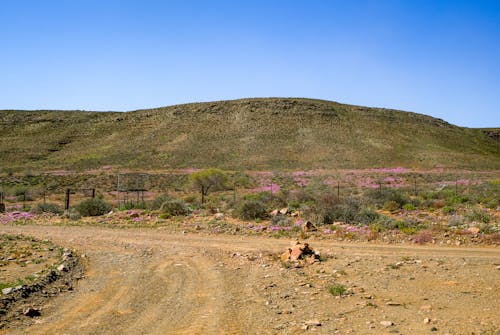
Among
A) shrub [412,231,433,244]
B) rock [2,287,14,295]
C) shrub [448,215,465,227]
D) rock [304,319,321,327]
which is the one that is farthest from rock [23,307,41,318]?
shrub [448,215,465,227]

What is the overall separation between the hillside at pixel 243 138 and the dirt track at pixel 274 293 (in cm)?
5503

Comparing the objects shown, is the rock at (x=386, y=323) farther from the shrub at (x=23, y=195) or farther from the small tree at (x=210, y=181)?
the shrub at (x=23, y=195)

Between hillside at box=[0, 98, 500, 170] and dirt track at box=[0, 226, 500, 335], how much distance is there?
2167 inches

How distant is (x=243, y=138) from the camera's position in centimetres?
8412

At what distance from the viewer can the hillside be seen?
72.9m

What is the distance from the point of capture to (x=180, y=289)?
926cm

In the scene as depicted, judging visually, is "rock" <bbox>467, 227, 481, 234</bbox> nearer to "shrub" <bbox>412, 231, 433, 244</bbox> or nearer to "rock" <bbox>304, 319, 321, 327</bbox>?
"shrub" <bbox>412, 231, 433, 244</bbox>

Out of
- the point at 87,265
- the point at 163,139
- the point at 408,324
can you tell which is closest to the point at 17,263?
the point at 87,265

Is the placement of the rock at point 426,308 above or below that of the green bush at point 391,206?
below

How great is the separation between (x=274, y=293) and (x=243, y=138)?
75596mm

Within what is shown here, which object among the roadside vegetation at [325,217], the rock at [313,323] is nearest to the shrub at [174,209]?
the roadside vegetation at [325,217]

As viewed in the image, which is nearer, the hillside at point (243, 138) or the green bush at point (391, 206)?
the green bush at point (391, 206)

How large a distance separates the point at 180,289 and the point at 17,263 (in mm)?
5549

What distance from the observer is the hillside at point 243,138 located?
72938mm
